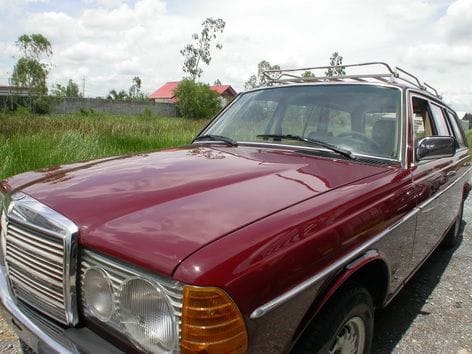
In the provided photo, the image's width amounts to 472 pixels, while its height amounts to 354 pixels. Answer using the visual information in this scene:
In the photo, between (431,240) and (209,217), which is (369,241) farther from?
(431,240)

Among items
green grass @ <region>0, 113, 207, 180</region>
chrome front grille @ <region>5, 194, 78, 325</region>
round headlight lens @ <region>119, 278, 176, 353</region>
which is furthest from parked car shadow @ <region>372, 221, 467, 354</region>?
green grass @ <region>0, 113, 207, 180</region>

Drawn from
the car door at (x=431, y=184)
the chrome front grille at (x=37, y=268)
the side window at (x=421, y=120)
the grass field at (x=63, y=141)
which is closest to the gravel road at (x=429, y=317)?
the car door at (x=431, y=184)

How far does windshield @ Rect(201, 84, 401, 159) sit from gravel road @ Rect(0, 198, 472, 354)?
129 centimetres

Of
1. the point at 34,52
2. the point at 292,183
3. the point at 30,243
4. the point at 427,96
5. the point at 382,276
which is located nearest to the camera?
the point at 30,243

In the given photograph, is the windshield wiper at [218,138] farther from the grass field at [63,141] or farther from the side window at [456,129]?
the grass field at [63,141]

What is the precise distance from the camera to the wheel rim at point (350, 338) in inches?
78.7

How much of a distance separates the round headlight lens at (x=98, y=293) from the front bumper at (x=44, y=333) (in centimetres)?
10

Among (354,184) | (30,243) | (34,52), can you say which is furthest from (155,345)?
(34,52)

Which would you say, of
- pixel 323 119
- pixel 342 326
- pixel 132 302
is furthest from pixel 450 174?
pixel 132 302

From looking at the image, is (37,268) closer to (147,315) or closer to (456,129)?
(147,315)

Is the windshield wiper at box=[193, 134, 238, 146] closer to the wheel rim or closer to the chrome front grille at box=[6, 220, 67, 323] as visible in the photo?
the wheel rim

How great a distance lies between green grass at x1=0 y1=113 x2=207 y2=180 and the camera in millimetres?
6242

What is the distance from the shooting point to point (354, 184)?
222cm

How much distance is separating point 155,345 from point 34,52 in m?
33.5
